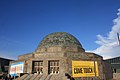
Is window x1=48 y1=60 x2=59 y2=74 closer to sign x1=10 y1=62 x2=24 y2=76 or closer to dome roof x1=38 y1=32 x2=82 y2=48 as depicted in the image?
dome roof x1=38 y1=32 x2=82 y2=48

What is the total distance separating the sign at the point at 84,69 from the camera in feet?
57.5

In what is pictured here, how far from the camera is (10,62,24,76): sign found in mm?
20281

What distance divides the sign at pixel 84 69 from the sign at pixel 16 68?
294 inches

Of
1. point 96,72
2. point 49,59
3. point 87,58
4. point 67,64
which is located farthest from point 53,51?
point 96,72

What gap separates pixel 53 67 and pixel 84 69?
401 cm

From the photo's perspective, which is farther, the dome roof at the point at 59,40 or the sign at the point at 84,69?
the dome roof at the point at 59,40

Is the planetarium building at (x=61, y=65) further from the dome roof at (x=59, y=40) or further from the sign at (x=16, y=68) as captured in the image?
the dome roof at (x=59, y=40)

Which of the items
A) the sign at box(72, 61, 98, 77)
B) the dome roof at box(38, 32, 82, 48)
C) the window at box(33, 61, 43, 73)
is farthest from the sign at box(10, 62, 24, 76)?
the sign at box(72, 61, 98, 77)

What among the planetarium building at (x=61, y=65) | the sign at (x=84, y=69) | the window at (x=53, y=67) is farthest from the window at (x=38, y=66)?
the sign at (x=84, y=69)

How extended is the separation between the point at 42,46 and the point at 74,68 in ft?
24.5

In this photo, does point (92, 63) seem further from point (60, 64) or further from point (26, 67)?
point (26, 67)

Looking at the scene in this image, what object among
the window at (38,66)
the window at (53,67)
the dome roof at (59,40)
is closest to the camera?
the window at (53,67)

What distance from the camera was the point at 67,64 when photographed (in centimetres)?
1805

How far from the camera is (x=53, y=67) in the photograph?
61.8 feet
